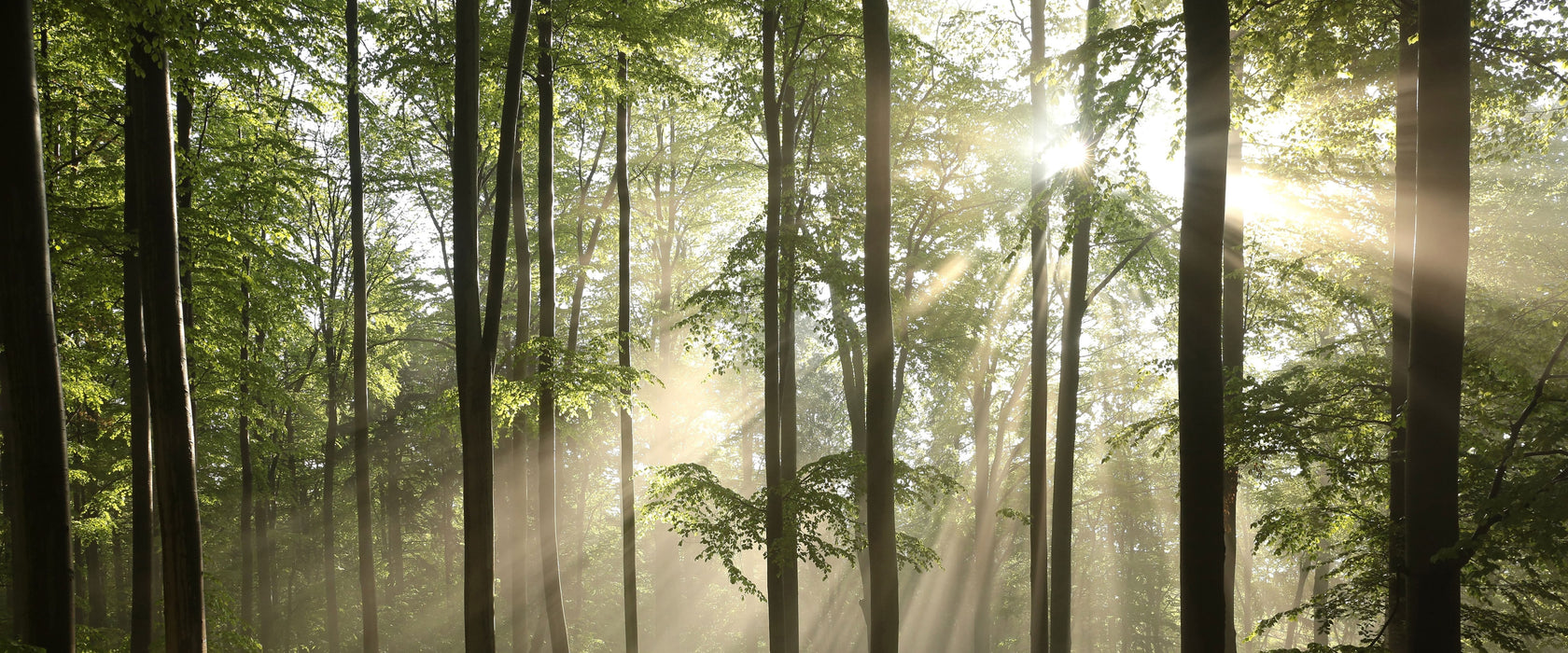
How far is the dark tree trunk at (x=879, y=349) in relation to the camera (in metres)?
8.24

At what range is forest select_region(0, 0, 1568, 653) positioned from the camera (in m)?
5.73

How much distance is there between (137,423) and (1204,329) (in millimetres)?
10704

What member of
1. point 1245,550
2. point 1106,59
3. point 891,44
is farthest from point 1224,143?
point 1245,550

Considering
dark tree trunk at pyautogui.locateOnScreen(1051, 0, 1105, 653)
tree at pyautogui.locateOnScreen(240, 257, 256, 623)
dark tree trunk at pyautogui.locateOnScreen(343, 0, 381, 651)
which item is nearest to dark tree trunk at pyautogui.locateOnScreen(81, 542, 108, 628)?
tree at pyautogui.locateOnScreen(240, 257, 256, 623)

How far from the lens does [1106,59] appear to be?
6453 millimetres

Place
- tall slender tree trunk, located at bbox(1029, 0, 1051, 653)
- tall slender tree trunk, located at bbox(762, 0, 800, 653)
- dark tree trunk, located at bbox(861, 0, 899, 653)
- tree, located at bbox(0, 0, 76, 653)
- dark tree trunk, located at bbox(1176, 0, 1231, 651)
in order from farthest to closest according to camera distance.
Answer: tall slender tree trunk, located at bbox(1029, 0, 1051, 653) < tall slender tree trunk, located at bbox(762, 0, 800, 653) < dark tree trunk, located at bbox(861, 0, 899, 653) < dark tree trunk, located at bbox(1176, 0, 1231, 651) < tree, located at bbox(0, 0, 76, 653)

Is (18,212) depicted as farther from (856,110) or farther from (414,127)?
(414,127)

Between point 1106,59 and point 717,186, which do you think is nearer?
point 1106,59

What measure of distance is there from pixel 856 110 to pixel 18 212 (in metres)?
10.7

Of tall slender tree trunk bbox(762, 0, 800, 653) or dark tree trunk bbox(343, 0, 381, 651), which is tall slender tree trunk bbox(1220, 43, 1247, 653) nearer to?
tall slender tree trunk bbox(762, 0, 800, 653)

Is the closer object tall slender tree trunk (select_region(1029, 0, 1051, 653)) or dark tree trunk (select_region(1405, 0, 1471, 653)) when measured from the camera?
dark tree trunk (select_region(1405, 0, 1471, 653))

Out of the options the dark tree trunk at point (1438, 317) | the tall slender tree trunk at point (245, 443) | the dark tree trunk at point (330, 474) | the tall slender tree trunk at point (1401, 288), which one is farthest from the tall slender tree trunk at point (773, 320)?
the dark tree trunk at point (330, 474)

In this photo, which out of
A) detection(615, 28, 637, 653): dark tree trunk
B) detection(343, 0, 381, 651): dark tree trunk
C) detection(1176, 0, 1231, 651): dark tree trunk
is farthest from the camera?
detection(343, 0, 381, 651): dark tree trunk

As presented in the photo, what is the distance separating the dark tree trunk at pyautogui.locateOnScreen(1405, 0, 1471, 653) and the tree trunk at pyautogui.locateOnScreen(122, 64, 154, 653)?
36.6 feet
